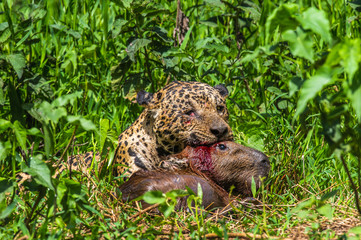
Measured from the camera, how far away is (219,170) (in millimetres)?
4082

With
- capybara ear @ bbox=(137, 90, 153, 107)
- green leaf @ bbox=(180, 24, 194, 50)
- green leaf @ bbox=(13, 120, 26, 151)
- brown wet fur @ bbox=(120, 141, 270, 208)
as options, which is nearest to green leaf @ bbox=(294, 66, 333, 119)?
green leaf @ bbox=(13, 120, 26, 151)

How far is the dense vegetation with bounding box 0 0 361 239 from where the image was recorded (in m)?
2.75

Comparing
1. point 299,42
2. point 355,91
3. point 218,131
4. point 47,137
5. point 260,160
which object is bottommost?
point 260,160

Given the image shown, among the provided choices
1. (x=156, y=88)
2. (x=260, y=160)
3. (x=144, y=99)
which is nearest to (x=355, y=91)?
(x=260, y=160)

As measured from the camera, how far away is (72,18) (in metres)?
6.36

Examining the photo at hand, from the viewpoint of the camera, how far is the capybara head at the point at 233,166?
13.3ft

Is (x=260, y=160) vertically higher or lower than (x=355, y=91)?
lower

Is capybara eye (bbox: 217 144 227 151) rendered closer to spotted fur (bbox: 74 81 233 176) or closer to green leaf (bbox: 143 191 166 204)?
spotted fur (bbox: 74 81 233 176)

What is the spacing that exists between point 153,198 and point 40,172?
0.58 meters

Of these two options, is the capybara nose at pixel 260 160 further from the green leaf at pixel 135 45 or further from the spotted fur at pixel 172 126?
the green leaf at pixel 135 45

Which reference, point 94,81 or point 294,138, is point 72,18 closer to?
point 94,81

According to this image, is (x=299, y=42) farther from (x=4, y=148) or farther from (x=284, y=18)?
(x=4, y=148)

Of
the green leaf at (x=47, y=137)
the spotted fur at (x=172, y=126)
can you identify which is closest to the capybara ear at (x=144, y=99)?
the spotted fur at (x=172, y=126)

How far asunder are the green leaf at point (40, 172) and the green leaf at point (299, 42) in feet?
4.31
